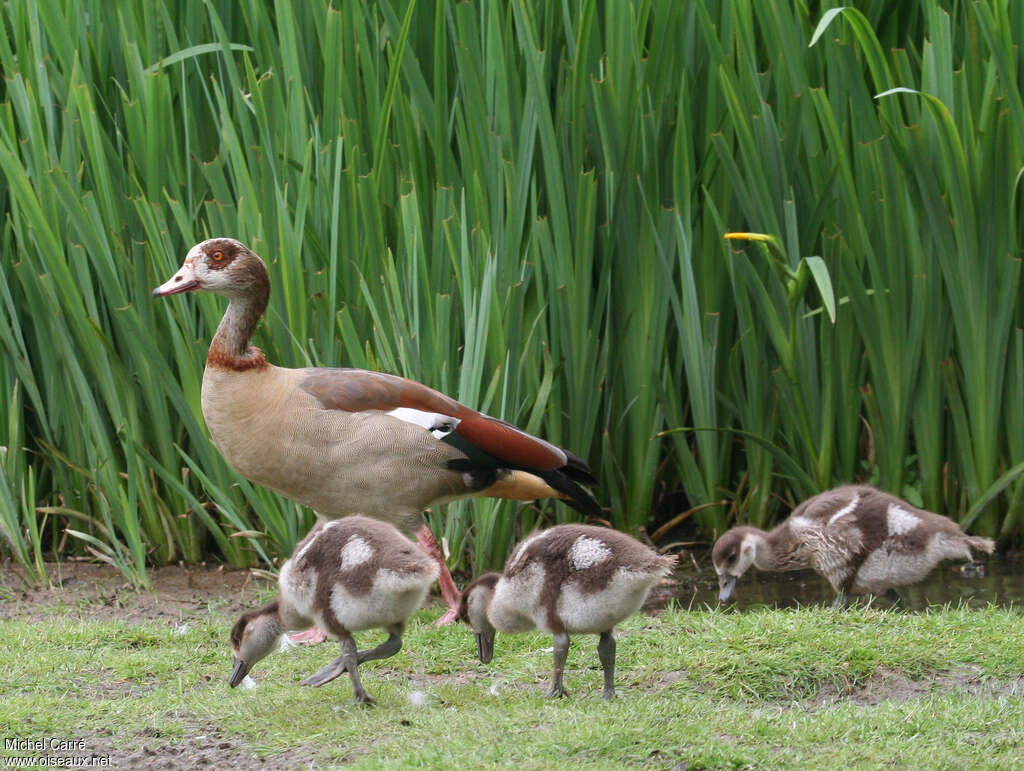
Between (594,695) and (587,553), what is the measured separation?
2.21ft

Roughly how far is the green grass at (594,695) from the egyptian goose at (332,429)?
2.42 feet

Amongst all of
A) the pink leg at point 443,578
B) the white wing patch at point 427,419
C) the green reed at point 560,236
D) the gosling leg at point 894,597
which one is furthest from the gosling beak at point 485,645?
the gosling leg at point 894,597

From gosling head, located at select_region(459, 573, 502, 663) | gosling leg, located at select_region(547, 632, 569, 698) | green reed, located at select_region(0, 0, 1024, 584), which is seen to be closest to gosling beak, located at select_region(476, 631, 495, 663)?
gosling head, located at select_region(459, 573, 502, 663)

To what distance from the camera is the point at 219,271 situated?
652cm

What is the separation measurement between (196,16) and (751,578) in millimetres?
4797

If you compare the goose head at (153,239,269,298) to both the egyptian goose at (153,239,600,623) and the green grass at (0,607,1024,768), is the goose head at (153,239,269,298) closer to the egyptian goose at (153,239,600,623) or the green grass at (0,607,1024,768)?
the egyptian goose at (153,239,600,623)

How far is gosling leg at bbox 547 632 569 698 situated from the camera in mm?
4785

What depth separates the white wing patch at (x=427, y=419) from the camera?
649cm

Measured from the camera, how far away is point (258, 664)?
583cm

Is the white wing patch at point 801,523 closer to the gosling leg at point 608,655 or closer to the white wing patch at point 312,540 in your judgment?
the gosling leg at point 608,655

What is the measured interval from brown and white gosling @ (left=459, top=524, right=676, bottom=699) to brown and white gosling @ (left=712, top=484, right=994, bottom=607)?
176 centimetres

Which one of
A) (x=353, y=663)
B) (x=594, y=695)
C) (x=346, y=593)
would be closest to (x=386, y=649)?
(x=353, y=663)

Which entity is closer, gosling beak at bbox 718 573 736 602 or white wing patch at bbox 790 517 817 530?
white wing patch at bbox 790 517 817 530

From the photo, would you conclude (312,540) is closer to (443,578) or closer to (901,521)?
(443,578)
